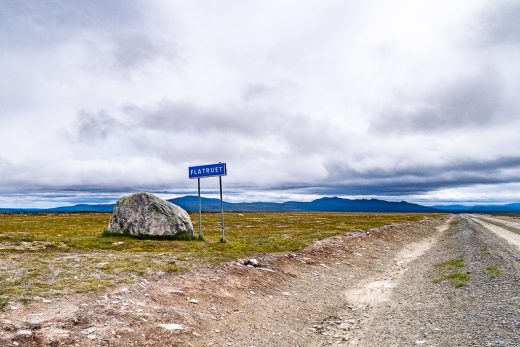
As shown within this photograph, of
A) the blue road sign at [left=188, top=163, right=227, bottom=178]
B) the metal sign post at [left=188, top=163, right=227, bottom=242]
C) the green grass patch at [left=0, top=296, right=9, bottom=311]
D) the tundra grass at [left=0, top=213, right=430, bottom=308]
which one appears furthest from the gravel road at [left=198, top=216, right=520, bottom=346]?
the blue road sign at [left=188, top=163, right=227, bottom=178]

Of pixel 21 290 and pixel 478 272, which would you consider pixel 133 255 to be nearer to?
pixel 21 290

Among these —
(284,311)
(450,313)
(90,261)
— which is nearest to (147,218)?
(90,261)

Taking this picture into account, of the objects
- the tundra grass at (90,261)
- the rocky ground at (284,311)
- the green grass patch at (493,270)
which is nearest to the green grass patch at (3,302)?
the tundra grass at (90,261)

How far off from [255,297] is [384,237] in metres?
30.5

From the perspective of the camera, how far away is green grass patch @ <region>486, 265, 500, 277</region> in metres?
17.0

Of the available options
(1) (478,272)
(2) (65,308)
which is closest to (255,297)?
(2) (65,308)

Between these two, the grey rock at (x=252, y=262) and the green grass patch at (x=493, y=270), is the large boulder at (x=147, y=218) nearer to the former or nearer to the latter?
the grey rock at (x=252, y=262)

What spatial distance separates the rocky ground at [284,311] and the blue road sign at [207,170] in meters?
8.87

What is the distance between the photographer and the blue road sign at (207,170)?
1054 inches

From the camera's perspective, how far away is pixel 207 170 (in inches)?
1086

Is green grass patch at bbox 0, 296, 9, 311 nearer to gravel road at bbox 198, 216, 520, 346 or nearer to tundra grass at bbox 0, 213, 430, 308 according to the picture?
tundra grass at bbox 0, 213, 430, 308

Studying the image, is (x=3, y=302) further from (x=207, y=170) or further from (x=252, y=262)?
(x=207, y=170)

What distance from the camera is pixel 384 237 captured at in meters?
41.0

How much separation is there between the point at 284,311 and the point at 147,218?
1957 cm
